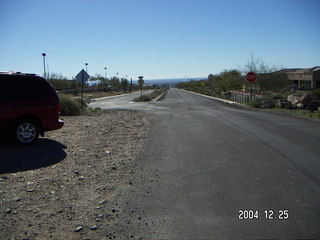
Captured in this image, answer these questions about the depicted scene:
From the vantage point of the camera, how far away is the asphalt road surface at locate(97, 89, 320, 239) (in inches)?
173

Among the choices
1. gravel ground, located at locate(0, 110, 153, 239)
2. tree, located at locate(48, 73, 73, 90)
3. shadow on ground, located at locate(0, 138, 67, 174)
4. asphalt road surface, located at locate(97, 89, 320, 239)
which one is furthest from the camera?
tree, located at locate(48, 73, 73, 90)

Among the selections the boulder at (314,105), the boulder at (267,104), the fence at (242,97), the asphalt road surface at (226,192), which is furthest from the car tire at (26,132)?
the fence at (242,97)

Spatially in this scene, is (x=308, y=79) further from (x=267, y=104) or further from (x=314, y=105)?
(x=314, y=105)

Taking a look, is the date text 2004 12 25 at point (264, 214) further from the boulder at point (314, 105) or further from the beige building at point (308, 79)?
the beige building at point (308, 79)

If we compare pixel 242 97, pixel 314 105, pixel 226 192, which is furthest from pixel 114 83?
pixel 226 192

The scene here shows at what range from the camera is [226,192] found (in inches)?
227

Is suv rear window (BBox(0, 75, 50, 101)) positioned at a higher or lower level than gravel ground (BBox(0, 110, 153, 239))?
higher

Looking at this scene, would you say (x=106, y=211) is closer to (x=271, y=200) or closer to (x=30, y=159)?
(x=271, y=200)

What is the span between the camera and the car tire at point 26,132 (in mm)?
9617

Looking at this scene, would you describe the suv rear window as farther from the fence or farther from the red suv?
the fence

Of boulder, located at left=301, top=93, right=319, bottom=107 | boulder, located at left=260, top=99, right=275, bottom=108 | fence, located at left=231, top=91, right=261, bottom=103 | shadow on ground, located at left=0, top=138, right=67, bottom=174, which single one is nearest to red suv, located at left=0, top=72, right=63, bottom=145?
shadow on ground, located at left=0, top=138, right=67, bottom=174

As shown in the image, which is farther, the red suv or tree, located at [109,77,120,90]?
tree, located at [109,77,120,90]

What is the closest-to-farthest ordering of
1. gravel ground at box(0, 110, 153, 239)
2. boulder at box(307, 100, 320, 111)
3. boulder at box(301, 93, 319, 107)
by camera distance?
gravel ground at box(0, 110, 153, 239)
boulder at box(307, 100, 320, 111)
boulder at box(301, 93, 319, 107)

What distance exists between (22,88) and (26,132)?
49.5 inches
